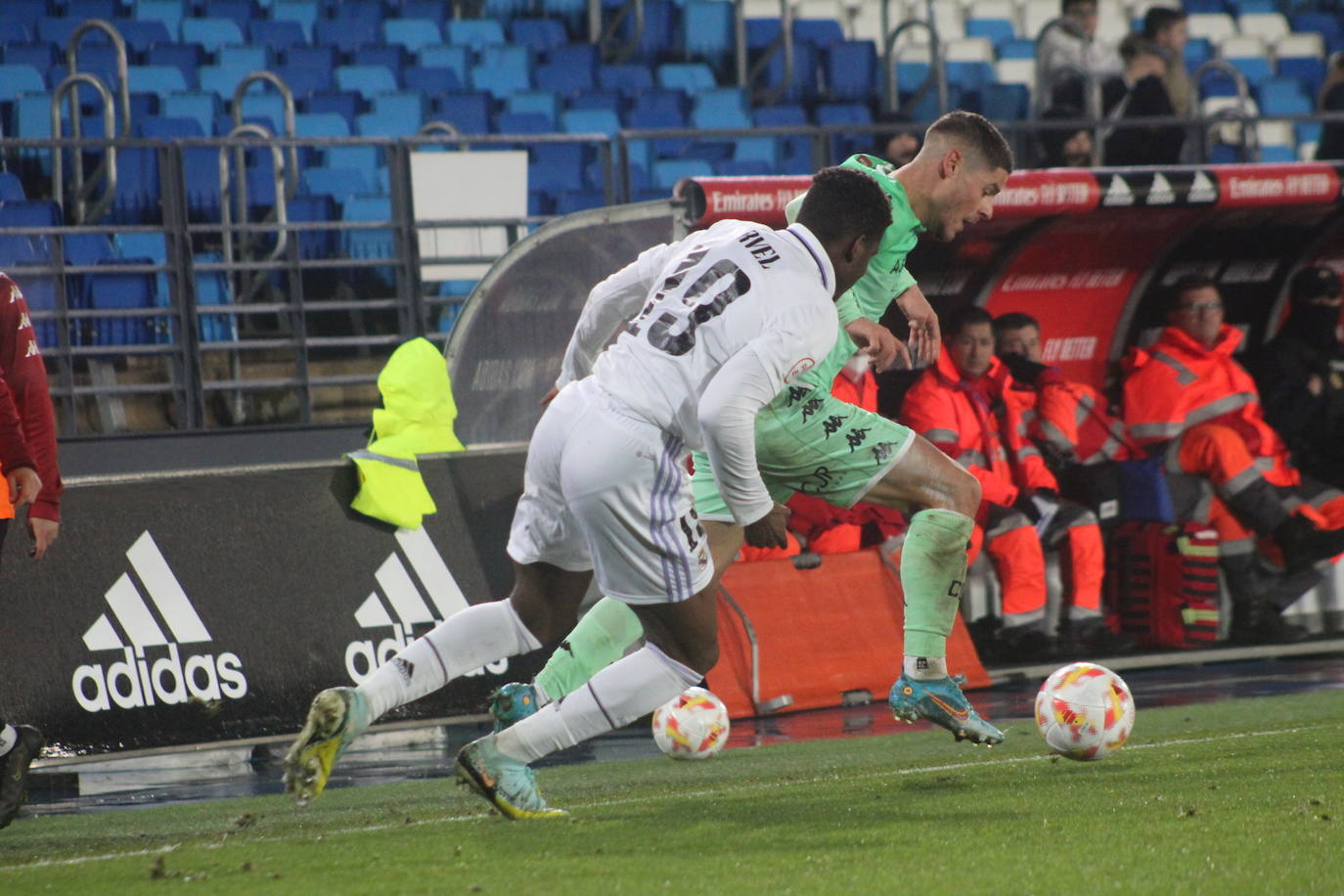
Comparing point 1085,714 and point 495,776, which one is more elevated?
point 495,776

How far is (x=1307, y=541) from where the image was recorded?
10.8 metres

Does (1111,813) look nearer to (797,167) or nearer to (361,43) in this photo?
(797,167)

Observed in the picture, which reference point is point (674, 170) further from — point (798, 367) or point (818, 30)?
point (798, 367)

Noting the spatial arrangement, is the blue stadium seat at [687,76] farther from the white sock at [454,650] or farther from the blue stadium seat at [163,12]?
the white sock at [454,650]

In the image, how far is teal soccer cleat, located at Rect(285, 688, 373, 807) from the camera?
4.98 m

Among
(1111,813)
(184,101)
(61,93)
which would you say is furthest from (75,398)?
(1111,813)

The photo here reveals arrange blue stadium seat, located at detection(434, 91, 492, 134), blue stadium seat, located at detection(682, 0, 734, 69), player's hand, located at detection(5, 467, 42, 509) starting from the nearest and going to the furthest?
player's hand, located at detection(5, 467, 42, 509) → blue stadium seat, located at detection(434, 91, 492, 134) → blue stadium seat, located at detection(682, 0, 734, 69)

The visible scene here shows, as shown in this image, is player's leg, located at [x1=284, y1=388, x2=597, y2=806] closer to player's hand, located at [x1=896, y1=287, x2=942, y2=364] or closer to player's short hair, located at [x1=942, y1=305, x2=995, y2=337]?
player's hand, located at [x1=896, y1=287, x2=942, y2=364]

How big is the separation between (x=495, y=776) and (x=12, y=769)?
1.78 metres

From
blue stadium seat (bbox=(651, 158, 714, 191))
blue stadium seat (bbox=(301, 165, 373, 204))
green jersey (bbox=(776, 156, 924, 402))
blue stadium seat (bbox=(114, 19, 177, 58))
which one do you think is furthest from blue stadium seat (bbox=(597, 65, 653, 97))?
green jersey (bbox=(776, 156, 924, 402))

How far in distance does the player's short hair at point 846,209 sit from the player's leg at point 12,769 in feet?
9.76

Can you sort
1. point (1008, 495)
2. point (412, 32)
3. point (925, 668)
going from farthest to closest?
1. point (412, 32)
2. point (1008, 495)
3. point (925, 668)

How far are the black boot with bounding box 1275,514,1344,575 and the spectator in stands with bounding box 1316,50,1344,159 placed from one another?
14.4 ft

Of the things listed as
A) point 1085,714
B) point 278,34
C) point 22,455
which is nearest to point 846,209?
point 1085,714
